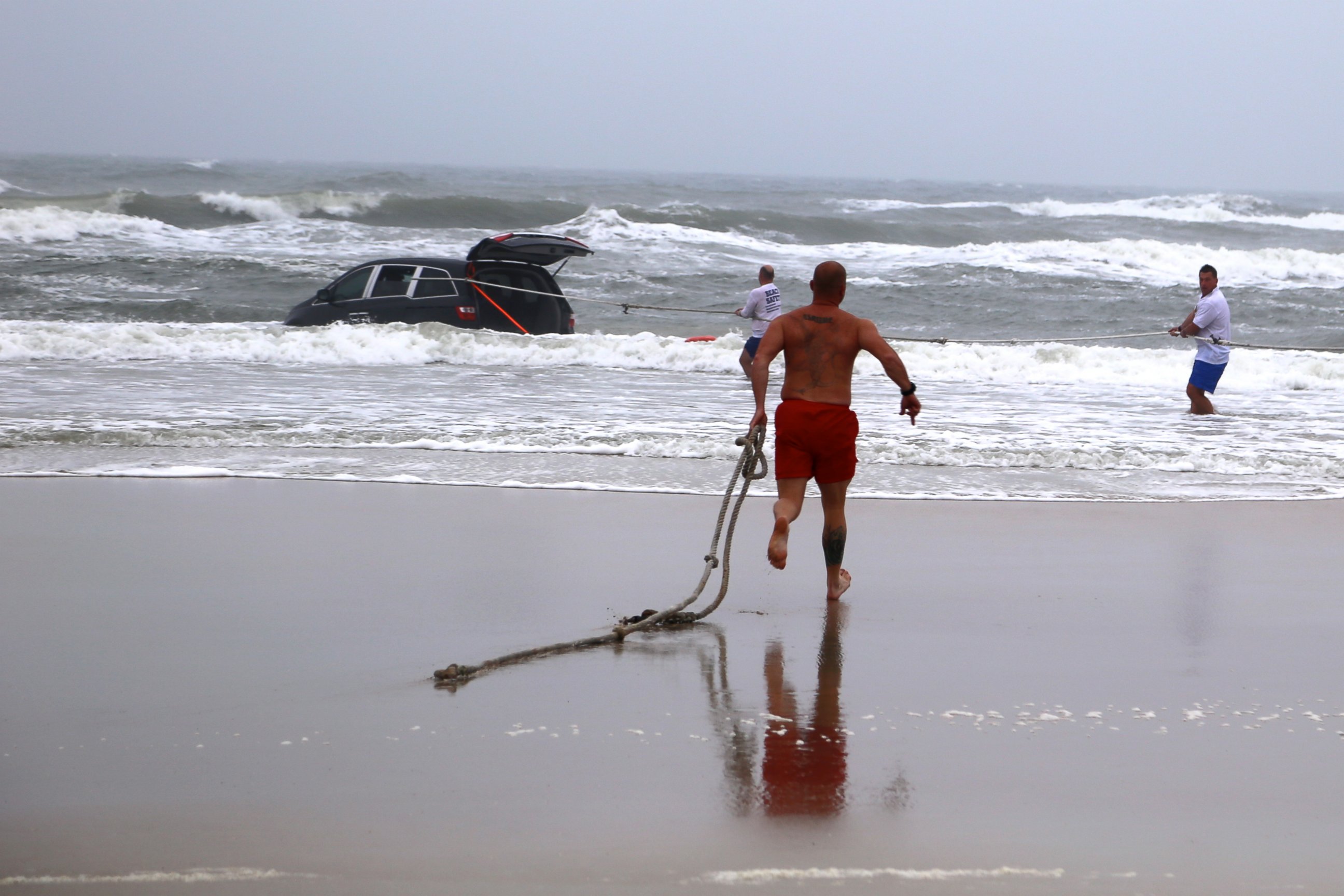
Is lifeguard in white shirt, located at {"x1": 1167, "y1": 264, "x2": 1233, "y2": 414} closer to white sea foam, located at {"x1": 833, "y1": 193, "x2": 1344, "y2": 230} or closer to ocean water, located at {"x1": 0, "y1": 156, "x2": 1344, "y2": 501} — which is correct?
ocean water, located at {"x1": 0, "y1": 156, "x2": 1344, "y2": 501}

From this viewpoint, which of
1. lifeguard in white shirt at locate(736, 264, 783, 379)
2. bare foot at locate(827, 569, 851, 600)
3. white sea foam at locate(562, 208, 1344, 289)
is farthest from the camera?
white sea foam at locate(562, 208, 1344, 289)

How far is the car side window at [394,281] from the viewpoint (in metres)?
16.3

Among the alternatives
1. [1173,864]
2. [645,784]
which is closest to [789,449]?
[645,784]

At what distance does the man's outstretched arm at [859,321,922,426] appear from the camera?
559cm

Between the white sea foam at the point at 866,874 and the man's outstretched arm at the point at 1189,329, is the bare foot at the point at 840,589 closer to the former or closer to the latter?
the white sea foam at the point at 866,874

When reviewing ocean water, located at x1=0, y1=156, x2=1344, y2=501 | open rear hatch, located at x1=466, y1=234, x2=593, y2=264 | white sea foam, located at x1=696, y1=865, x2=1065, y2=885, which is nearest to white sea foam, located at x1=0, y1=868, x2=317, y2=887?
white sea foam, located at x1=696, y1=865, x2=1065, y2=885

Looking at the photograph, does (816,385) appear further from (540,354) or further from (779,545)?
(540,354)

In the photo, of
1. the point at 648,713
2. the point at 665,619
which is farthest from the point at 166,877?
the point at 665,619

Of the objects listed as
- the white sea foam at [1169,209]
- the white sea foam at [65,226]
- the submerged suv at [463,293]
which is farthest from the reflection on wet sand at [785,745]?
the white sea foam at [1169,209]

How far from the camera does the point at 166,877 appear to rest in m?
3.21

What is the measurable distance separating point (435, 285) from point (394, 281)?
65cm

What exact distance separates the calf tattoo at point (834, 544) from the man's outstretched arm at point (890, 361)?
66cm

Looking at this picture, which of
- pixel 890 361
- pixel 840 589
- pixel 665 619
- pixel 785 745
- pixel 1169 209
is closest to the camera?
pixel 785 745

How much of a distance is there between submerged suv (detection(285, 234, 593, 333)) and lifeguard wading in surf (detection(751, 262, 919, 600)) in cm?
943
